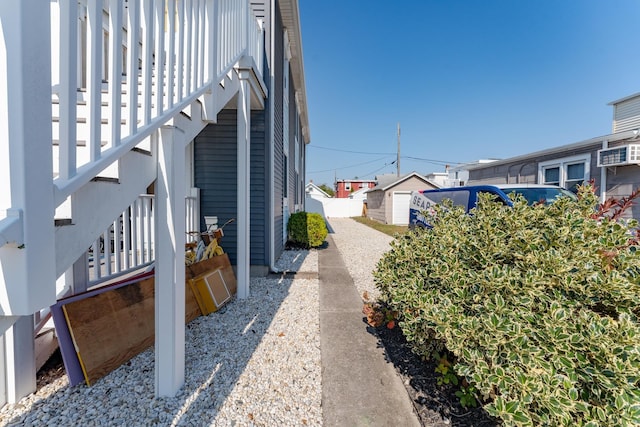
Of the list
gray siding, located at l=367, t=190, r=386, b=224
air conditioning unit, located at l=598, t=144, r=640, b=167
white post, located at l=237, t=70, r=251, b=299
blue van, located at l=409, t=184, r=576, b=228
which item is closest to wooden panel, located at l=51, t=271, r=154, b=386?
white post, located at l=237, t=70, r=251, b=299

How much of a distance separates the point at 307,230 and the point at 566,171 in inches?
364

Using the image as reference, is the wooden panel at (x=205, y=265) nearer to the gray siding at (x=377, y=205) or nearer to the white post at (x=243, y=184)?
the white post at (x=243, y=184)

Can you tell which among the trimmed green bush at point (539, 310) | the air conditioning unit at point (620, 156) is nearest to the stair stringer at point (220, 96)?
the trimmed green bush at point (539, 310)

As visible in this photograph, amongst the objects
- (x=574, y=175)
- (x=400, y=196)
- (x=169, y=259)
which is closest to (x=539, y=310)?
(x=169, y=259)

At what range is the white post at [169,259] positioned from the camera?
1.94 m

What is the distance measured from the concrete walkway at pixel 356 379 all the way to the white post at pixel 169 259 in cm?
112

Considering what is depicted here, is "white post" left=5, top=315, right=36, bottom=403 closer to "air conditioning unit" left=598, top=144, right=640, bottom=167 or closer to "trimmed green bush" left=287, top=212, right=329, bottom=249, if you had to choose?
"trimmed green bush" left=287, top=212, right=329, bottom=249

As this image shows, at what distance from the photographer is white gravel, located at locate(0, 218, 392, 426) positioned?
1.87m

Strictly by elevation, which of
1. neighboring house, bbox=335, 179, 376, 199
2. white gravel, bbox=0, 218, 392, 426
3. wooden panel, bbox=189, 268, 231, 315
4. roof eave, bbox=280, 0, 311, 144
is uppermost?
roof eave, bbox=280, 0, 311, 144

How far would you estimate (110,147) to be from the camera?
4.43 ft

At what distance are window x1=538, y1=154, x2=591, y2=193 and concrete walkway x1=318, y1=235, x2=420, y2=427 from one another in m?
9.66

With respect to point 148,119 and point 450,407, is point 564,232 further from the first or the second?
point 148,119

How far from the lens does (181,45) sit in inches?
84.7

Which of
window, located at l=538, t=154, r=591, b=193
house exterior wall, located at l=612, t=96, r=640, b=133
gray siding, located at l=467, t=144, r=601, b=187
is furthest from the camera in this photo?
house exterior wall, located at l=612, t=96, r=640, b=133
